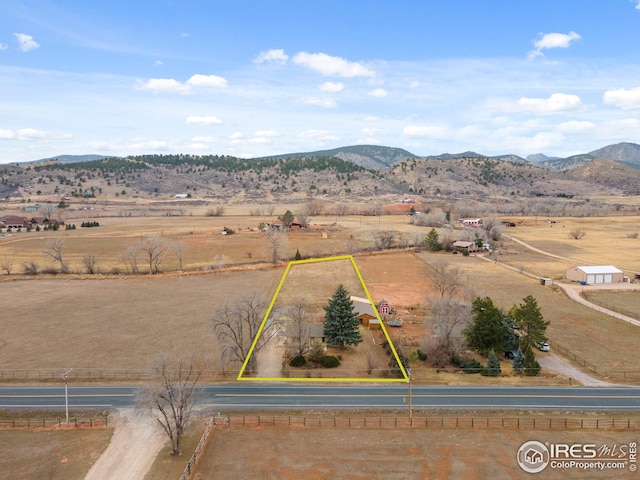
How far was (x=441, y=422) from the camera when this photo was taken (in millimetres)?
29859

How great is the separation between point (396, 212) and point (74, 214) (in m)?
112

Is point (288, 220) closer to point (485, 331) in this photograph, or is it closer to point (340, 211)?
point (340, 211)

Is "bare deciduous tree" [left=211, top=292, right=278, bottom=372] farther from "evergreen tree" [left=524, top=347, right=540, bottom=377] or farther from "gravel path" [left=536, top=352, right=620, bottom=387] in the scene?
"gravel path" [left=536, top=352, right=620, bottom=387]

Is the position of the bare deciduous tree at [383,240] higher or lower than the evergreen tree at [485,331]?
higher

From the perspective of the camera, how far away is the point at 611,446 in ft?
88.8

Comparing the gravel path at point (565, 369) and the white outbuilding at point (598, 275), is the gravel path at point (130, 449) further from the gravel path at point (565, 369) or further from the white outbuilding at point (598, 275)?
the white outbuilding at point (598, 275)

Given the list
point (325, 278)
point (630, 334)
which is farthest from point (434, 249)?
point (630, 334)

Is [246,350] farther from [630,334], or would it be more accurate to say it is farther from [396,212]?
[396,212]

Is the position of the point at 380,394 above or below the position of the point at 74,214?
below

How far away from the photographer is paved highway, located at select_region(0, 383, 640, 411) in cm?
3234

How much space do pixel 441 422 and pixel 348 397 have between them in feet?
23.4

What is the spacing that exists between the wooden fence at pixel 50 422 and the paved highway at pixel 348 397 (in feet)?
4.90

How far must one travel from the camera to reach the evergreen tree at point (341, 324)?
41375 millimetres

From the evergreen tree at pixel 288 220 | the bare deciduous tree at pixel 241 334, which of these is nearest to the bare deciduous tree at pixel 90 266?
the bare deciduous tree at pixel 241 334
